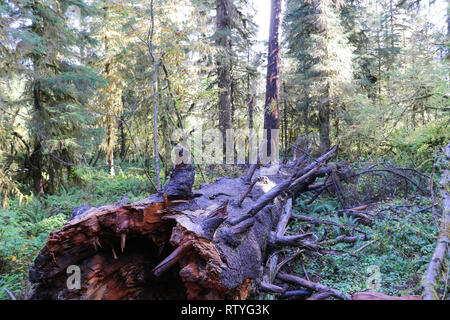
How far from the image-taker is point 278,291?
117 inches

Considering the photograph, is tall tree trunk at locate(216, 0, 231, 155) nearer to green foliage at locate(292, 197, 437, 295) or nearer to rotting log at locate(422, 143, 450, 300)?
green foliage at locate(292, 197, 437, 295)

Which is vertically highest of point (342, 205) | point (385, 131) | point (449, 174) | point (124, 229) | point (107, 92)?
point (107, 92)

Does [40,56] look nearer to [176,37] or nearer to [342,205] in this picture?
[176,37]

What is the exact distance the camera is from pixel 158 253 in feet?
10.3

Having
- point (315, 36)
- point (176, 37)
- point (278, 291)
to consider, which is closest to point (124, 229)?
point (278, 291)

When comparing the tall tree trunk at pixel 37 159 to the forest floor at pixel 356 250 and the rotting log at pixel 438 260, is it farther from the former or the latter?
the rotting log at pixel 438 260

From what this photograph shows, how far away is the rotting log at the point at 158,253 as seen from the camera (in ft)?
8.20

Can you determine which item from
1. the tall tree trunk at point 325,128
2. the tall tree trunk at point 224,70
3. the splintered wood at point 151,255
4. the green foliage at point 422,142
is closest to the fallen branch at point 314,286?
the splintered wood at point 151,255

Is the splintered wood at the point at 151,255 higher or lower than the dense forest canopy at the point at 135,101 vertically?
lower

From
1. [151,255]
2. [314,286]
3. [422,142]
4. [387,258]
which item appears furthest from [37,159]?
[422,142]

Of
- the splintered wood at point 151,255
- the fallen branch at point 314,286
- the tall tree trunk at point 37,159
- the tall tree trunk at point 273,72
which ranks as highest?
the tall tree trunk at point 273,72

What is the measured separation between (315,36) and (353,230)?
11.7 m

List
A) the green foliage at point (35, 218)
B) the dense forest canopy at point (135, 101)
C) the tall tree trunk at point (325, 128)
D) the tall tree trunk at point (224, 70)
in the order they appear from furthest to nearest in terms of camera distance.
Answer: the tall tree trunk at point (325, 128)
the tall tree trunk at point (224, 70)
the dense forest canopy at point (135, 101)
the green foliage at point (35, 218)

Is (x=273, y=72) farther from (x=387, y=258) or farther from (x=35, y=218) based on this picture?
(x=35, y=218)
